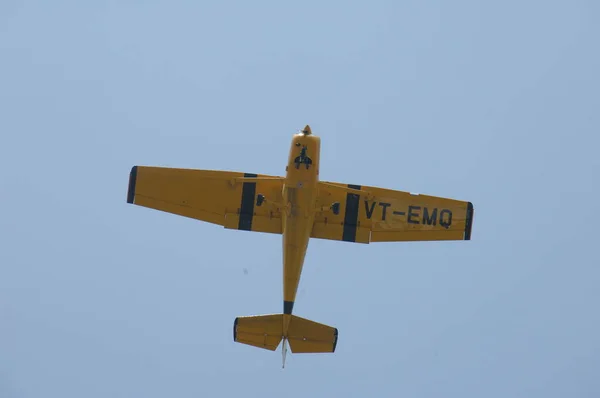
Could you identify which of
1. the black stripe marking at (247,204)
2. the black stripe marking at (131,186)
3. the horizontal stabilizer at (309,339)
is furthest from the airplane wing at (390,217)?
the black stripe marking at (131,186)

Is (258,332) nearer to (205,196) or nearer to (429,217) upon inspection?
(205,196)

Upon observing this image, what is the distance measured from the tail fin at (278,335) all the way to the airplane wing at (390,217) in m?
3.86

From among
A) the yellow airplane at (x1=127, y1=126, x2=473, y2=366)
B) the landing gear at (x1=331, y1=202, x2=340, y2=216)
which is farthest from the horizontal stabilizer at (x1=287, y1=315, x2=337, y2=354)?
the landing gear at (x1=331, y1=202, x2=340, y2=216)

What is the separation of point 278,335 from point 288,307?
123 cm

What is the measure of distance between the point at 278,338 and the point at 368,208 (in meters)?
6.44

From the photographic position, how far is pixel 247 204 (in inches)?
1666

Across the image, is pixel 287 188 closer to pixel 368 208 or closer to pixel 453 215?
pixel 368 208

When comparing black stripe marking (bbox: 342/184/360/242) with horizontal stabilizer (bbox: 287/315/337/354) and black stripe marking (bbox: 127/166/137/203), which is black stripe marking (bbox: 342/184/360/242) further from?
black stripe marking (bbox: 127/166/137/203)

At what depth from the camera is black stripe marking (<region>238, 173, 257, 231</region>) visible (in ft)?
139

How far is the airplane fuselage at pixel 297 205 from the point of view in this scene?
38.7 m

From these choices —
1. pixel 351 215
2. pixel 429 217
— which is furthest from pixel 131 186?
pixel 429 217

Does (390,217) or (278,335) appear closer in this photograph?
(278,335)

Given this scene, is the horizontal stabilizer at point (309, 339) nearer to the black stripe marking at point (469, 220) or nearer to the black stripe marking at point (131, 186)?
the black stripe marking at point (469, 220)

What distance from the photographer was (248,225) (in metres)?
42.4
